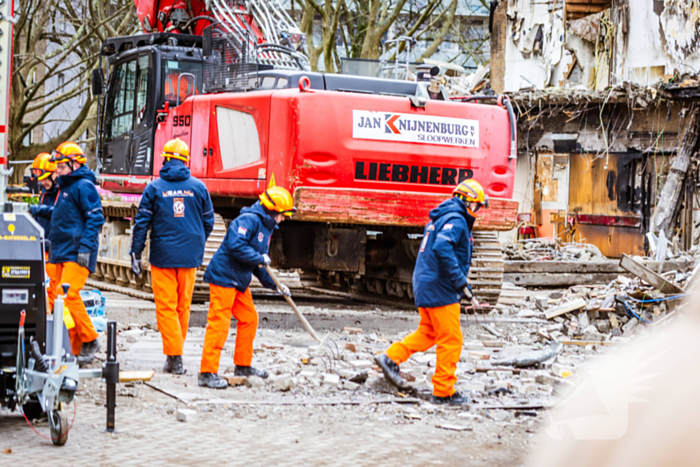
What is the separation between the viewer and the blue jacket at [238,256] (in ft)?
26.2

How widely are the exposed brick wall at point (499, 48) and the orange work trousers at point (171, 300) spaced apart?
20.4m

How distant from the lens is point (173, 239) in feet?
27.9

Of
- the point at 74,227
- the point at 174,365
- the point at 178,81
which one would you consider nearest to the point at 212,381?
the point at 174,365

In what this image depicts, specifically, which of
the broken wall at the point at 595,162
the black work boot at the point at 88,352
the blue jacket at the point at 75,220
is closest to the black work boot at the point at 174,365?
the black work boot at the point at 88,352

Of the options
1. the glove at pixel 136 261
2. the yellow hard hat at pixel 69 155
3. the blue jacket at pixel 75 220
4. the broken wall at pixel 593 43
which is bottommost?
the glove at pixel 136 261

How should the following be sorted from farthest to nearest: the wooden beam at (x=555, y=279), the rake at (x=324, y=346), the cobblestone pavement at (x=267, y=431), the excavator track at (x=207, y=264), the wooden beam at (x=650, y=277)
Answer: the wooden beam at (x=555, y=279), the excavator track at (x=207, y=264), the wooden beam at (x=650, y=277), the rake at (x=324, y=346), the cobblestone pavement at (x=267, y=431)

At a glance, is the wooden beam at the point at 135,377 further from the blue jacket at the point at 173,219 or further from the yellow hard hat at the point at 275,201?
the yellow hard hat at the point at 275,201

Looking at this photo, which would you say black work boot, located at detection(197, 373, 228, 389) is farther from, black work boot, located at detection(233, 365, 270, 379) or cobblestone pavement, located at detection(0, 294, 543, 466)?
black work boot, located at detection(233, 365, 270, 379)

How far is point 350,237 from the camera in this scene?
39.4 ft

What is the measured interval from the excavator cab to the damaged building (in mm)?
10249

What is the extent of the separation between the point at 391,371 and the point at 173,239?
7.35 ft

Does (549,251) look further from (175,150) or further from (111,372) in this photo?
(111,372)

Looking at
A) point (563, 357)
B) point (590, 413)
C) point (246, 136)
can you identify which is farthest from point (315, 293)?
point (590, 413)

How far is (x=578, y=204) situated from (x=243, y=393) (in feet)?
51.7
